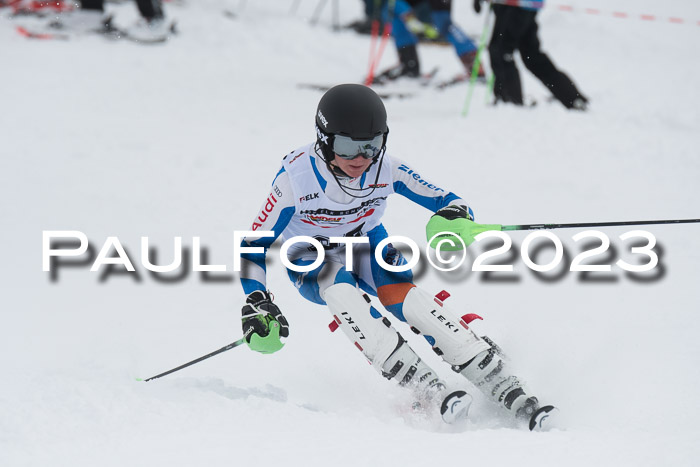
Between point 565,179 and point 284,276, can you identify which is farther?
A: point 565,179

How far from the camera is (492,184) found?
21.3 feet

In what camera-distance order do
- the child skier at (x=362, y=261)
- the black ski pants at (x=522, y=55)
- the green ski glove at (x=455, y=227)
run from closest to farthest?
the child skier at (x=362, y=261)
the green ski glove at (x=455, y=227)
the black ski pants at (x=522, y=55)

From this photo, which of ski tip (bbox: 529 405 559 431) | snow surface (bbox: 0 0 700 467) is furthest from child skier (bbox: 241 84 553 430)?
snow surface (bbox: 0 0 700 467)

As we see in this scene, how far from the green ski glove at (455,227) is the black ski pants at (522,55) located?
4738 mm

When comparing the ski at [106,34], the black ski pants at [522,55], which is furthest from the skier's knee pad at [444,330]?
the ski at [106,34]

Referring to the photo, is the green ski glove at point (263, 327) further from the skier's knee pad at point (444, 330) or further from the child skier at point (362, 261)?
the skier's knee pad at point (444, 330)

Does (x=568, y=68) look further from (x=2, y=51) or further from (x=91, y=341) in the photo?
(x=91, y=341)

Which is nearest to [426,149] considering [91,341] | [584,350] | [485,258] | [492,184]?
[492,184]

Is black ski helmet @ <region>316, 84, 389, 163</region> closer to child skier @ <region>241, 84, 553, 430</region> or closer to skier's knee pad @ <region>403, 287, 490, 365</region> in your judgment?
child skier @ <region>241, 84, 553, 430</region>

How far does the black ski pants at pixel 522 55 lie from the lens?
7.60 metres

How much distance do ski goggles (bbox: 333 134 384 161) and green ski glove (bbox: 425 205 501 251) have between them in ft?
1.42

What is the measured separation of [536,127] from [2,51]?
22.0ft

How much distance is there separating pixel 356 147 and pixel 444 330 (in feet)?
2.87

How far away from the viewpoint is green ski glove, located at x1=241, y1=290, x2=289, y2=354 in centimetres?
314
